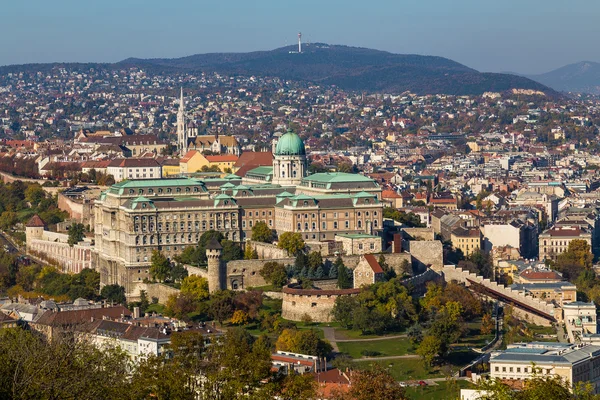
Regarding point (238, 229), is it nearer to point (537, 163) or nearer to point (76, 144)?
point (76, 144)

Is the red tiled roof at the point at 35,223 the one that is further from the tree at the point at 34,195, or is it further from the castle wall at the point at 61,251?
the tree at the point at 34,195

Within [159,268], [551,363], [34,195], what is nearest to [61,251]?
[159,268]

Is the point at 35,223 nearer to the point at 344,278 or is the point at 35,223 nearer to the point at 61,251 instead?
the point at 61,251

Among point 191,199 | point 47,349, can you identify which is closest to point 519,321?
point 191,199

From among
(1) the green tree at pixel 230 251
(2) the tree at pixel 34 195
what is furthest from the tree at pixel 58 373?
(2) the tree at pixel 34 195

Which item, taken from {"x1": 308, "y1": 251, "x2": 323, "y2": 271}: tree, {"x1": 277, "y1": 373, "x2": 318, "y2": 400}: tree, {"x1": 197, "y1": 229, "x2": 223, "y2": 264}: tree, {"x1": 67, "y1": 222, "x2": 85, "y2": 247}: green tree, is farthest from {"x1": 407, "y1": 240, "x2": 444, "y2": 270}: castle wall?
{"x1": 277, "y1": 373, "x2": 318, "y2": 400}: tree
